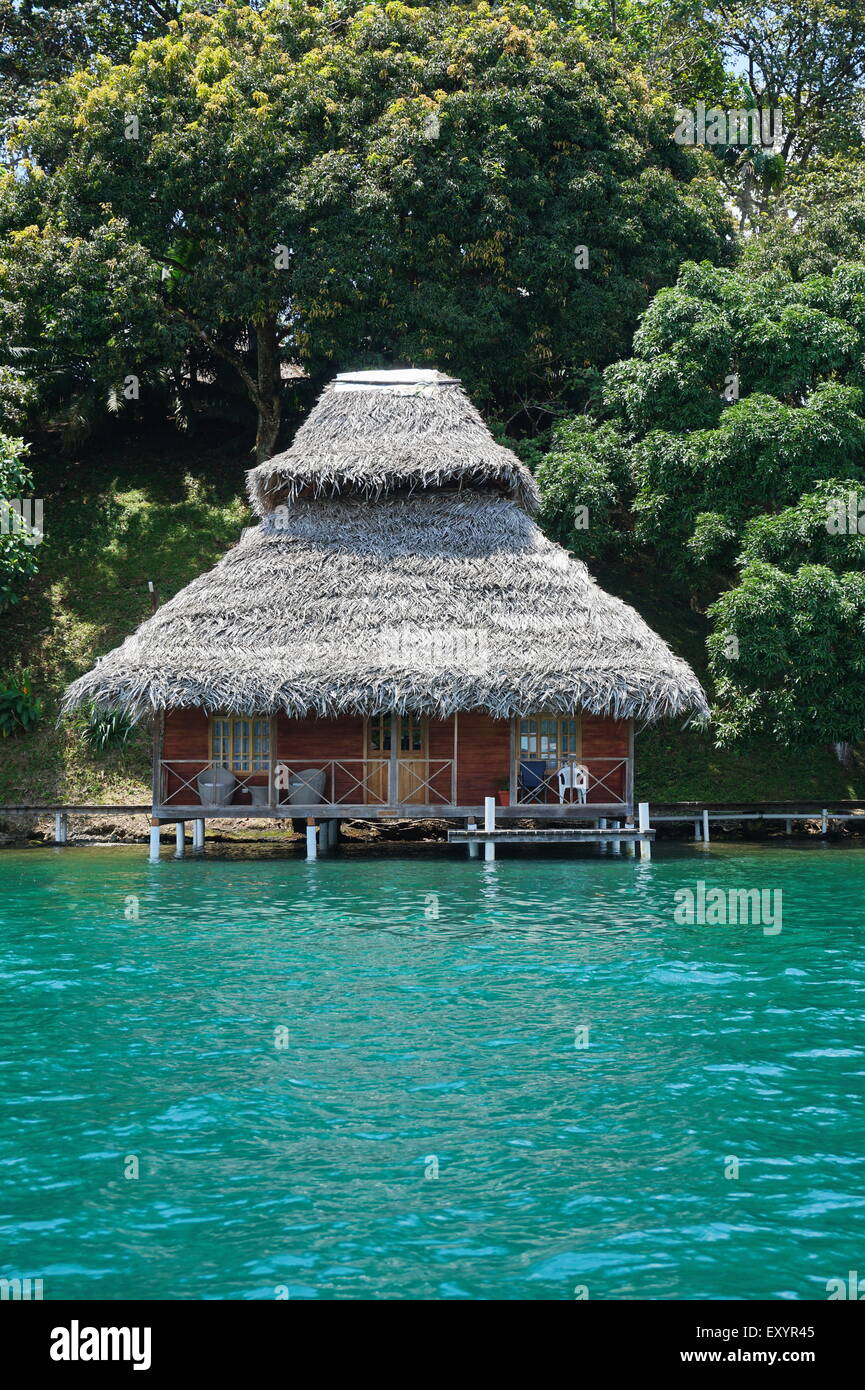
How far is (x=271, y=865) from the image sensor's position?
22000 millimetres

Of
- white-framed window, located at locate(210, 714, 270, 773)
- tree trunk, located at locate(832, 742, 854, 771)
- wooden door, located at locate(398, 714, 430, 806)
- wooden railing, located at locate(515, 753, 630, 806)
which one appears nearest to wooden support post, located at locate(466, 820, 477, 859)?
wooden railing, located at locate(515, 753, 630, 806)

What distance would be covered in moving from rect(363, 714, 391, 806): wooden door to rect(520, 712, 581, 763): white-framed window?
2697 millimetres

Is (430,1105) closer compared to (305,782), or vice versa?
(430,1105)

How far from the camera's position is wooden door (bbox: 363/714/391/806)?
2427 centimetres

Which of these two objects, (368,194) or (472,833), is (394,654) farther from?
(368,194)

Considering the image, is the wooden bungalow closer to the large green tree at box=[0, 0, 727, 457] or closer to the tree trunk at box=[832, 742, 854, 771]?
the large green tree at box=[0, 0, 727, 457]

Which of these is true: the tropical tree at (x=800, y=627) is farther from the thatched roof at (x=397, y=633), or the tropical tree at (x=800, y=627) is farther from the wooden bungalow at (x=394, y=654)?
the thatched roof at (x=397, y=633)

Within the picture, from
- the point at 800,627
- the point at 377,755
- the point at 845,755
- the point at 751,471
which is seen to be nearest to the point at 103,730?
the point at 377,755

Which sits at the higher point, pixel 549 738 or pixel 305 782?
pixel 549 738

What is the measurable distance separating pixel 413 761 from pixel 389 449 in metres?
6.69

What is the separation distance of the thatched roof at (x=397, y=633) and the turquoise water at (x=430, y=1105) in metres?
5.70

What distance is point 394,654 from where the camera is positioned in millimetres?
21781

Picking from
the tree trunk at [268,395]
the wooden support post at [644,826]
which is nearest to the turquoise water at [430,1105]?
the wooden support post at [644,826]
